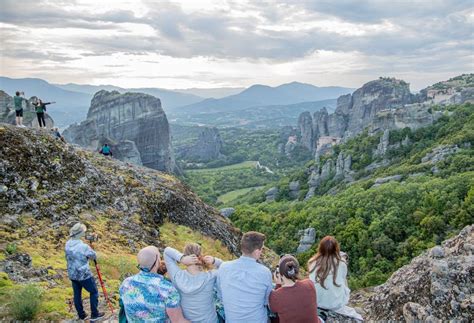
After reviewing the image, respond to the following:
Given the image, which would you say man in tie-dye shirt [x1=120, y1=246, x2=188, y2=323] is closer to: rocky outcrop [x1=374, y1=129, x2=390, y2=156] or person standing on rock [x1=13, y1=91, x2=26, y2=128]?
person standing on rock [x1=13, y1=91, x2=26, y2=128]

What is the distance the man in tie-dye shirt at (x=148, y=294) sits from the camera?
6.74 metres

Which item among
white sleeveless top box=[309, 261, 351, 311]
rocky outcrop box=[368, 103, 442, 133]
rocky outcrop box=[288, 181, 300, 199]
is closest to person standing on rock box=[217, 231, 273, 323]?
white sleeveless top box=[309, 261, 351, 311]

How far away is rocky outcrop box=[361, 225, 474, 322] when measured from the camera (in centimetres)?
810

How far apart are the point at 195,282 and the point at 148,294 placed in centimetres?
82

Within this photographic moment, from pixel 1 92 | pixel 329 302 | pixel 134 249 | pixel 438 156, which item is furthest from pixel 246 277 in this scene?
pixel 1 92

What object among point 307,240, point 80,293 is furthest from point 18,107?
point 307,240

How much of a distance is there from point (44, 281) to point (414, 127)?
9837 centimetres

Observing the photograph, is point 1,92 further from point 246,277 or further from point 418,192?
point 246,277

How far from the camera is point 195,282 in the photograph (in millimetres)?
7055

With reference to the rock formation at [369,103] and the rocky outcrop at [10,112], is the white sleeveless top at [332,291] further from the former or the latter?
the rock formation at [369,103]

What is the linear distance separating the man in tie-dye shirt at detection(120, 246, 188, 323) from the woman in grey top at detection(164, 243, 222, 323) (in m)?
0.29

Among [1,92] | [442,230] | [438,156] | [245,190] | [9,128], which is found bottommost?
[245,190]

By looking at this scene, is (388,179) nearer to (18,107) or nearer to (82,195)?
(82,195)

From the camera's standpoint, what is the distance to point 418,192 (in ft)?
167
